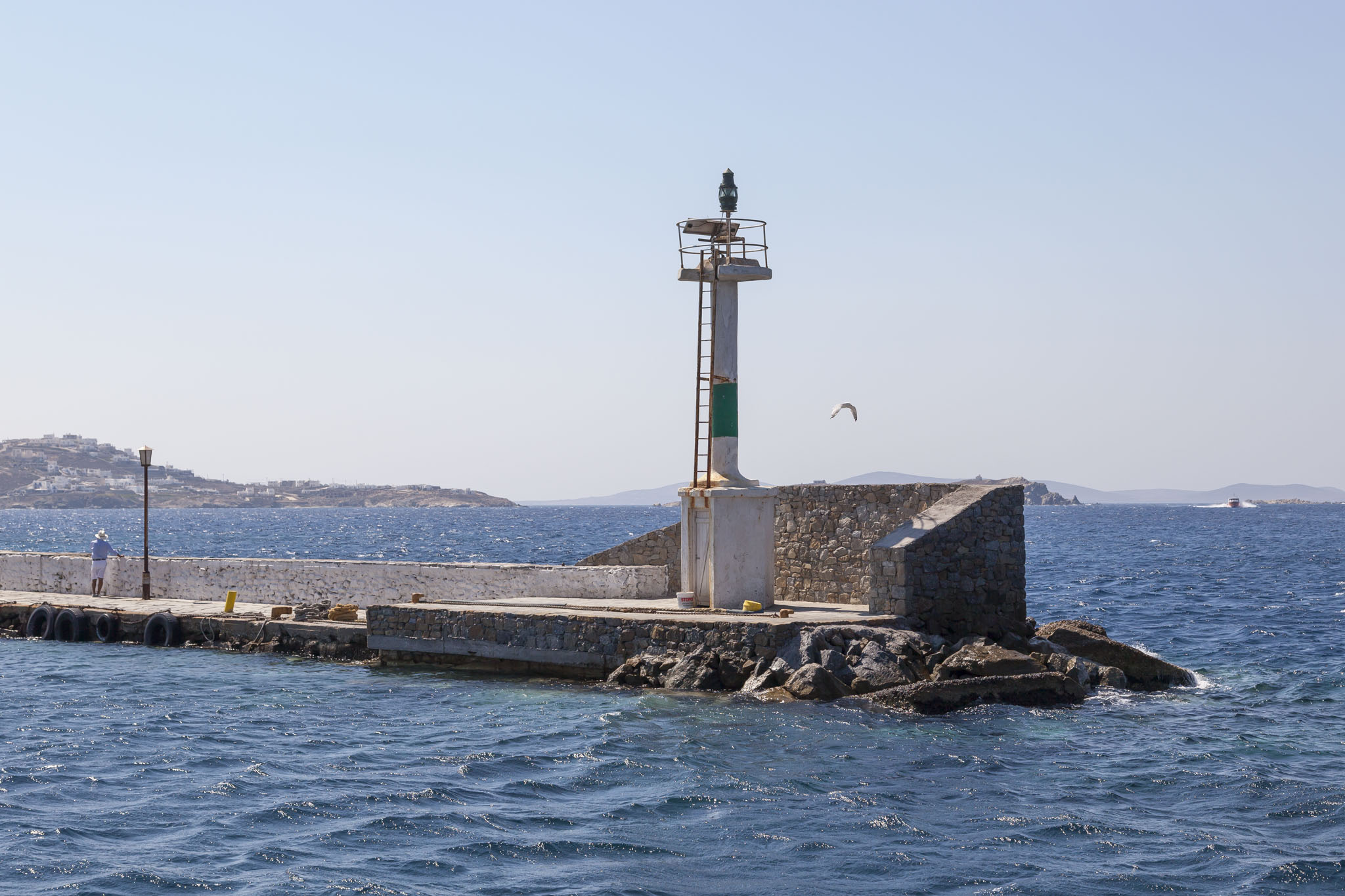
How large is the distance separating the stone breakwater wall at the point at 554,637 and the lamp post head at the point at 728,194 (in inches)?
252

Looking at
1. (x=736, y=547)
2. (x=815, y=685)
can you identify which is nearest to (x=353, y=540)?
(x=736, y=547)

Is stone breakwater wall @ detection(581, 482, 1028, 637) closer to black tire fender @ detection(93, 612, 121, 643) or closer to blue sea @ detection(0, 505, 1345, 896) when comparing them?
blue sea @ detection(0, 505, 1345, 896)

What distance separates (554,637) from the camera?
60.2ft

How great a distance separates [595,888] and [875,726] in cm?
620

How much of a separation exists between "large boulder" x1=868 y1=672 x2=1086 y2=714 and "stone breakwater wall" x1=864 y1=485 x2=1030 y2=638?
1640 mm

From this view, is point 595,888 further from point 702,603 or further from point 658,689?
point 702,603

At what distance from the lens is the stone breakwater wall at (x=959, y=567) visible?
1780cm

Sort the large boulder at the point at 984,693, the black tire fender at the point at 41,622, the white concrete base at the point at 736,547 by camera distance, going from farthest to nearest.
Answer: the black tire fender at the point at 41,622 < the white concrete base at the point at 736,547 < the large boulder at the point at 984,693

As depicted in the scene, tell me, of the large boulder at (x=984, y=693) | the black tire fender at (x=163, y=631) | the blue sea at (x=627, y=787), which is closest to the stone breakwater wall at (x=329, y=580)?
the black tire fender at (x=163, y=631)

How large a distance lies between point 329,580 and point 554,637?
7.32 meters

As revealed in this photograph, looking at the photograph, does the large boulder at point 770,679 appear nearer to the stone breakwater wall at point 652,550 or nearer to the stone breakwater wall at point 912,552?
the stone breakwater wall at point 912,552

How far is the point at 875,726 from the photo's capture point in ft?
49.2

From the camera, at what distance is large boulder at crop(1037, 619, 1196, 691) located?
18344 mm

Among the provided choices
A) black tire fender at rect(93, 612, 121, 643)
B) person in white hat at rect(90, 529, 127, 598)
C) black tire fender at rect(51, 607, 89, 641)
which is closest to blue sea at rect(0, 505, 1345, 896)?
black tire fender at rect(93, 612, 121, 643)
